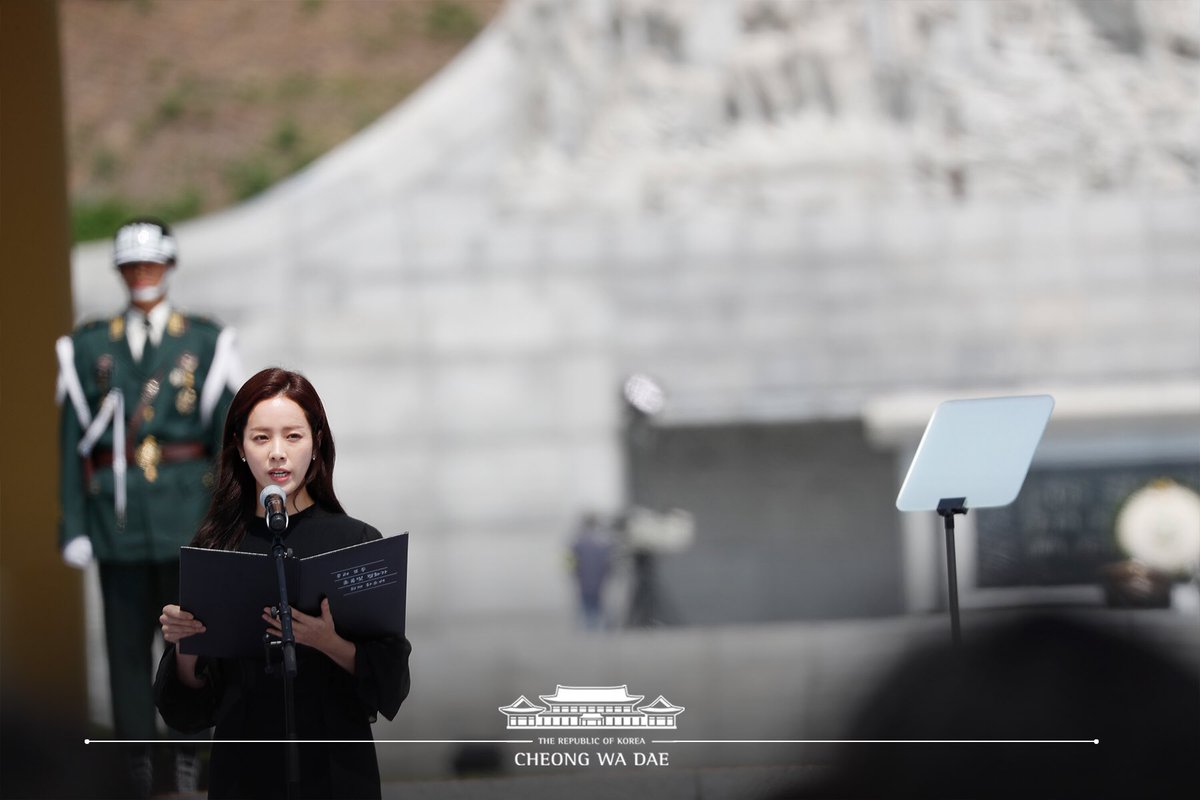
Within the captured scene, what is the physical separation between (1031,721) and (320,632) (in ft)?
5.95

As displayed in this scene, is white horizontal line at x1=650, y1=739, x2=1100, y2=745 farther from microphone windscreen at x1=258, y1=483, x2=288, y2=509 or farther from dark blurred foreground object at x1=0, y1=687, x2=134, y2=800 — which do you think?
dark blurred foreground object at x1=0, y1=687, x2=134, y2=800

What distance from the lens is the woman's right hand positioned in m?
2.64

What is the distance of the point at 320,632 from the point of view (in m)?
2.68

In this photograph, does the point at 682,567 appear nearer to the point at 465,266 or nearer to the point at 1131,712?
the point at 465,266

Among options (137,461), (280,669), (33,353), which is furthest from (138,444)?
(280,669)

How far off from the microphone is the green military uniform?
4.95 ft

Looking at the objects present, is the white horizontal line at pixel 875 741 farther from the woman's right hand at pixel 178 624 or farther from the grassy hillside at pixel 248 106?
the grassy hillside at pixel 248 106

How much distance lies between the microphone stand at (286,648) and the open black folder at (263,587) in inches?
0.9

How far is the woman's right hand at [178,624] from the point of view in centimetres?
264

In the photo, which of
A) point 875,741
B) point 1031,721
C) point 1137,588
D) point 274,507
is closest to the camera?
point 274,507

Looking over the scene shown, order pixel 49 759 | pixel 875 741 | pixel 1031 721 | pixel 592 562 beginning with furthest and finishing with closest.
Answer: pixel 592 562
pixel 49 759
pixel 1031 721
pixel 875 741

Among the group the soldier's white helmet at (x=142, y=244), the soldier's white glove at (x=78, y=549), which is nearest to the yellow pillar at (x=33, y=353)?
the soldier's white glove at (x=78, y=549)

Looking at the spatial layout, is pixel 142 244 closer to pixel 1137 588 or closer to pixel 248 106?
pixel 1137 588

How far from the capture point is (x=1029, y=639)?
3312 millimetres
